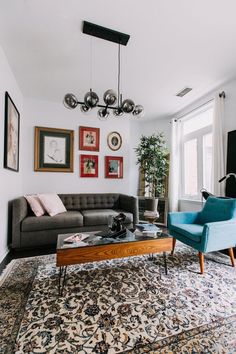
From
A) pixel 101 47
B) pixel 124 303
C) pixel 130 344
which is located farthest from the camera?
pixel 101 47

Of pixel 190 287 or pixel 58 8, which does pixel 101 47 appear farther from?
pixel 190 287

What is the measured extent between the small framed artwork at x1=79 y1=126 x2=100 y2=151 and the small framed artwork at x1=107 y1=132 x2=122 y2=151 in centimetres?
28

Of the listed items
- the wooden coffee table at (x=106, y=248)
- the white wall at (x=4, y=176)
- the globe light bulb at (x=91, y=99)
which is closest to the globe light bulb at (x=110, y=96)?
the globe light bulb at (x=91, y=99)

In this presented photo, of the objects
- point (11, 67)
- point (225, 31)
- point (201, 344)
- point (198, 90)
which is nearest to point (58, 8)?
point (11, 67)

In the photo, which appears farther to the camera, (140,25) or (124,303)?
(140,25)

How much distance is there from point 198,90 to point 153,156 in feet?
5.07

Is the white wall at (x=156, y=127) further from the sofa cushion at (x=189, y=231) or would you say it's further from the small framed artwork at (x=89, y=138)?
the sofa cushion at (x=189, y=231)

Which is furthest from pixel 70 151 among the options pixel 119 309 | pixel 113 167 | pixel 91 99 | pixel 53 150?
pixel 119 309

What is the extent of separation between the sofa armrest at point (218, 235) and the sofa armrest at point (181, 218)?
0.59m

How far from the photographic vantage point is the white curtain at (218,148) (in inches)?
125

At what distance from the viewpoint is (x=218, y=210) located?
255 centimetres

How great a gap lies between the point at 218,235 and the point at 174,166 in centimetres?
244

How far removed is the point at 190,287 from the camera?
6.02 ft

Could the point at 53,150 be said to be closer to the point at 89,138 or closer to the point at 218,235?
the point at 89,138
